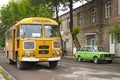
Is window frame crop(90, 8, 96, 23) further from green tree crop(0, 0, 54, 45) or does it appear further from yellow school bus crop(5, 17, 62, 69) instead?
yellow school bus crop(5, 17, 62, 69)

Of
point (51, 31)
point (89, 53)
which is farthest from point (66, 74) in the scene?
point (89, 53)

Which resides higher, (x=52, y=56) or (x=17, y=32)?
(x=17, y=32)

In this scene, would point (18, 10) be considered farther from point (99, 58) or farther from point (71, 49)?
point (99, 58)

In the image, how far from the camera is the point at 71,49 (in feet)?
177

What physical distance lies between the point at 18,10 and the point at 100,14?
78.1 feet

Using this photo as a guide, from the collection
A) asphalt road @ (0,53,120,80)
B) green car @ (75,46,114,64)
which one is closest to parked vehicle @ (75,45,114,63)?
green car @ (75,46,114,64)

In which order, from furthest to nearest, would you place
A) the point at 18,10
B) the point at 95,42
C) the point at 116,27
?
the point at 18,10 < the point at 95,42 < the point at 116,27

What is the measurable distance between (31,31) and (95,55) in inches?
417

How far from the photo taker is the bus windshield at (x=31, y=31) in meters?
22.2

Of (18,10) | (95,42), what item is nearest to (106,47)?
(95,42)

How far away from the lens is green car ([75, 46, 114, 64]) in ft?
101

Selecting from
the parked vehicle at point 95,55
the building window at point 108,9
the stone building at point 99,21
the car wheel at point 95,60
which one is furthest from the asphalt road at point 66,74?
the building window at point 108,9

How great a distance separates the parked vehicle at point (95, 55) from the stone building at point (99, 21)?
3.19 meters

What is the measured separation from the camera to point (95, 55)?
31.4 m
